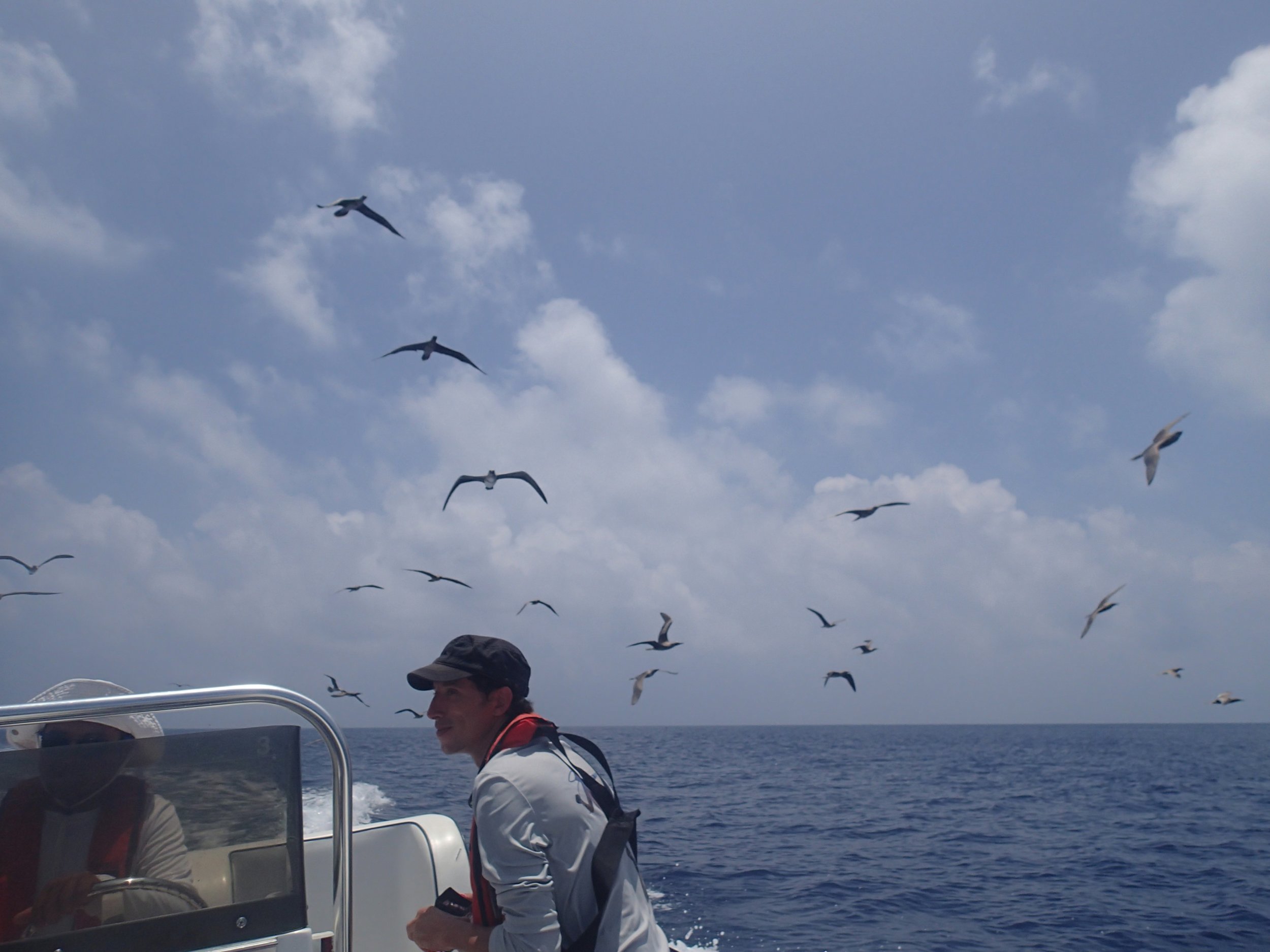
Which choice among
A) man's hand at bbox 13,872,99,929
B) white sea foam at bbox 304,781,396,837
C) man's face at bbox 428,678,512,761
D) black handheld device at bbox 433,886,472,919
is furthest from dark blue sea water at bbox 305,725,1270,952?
man's hand at bbox 13,872,99,929

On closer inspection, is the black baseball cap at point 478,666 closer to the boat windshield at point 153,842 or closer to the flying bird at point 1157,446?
the boat windshield at point 153,842

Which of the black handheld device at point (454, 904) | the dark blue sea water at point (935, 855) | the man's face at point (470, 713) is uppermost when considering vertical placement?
the man's face at point (470, 713)

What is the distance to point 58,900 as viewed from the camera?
211 centimetres

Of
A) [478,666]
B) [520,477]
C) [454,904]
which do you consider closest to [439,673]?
[478,666]

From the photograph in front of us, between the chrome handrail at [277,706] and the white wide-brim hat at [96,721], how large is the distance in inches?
5.9

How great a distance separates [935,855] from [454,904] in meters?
16.0

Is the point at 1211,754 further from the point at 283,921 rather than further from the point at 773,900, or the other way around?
the point at 283,921

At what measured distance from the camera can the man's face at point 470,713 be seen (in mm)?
2805

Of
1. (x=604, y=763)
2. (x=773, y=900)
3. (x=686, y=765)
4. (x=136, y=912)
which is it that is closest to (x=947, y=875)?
(x=773, y=900)

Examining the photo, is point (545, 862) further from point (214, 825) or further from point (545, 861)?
point (214, 825)

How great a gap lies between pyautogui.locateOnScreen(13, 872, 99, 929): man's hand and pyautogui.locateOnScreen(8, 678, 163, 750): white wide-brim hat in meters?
0.39

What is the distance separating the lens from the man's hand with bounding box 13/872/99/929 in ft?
6.72

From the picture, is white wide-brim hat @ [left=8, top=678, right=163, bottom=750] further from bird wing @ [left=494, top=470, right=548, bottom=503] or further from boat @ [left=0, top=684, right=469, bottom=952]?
bird wing @ [left=494, top=470, right=548, bottom=503]

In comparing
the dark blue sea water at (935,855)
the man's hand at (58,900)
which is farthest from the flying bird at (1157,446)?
the man's hand at (58,900)
